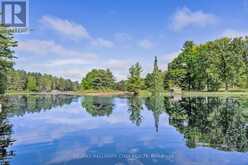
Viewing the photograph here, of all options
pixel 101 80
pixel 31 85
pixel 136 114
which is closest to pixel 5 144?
Result: pixel 136 114

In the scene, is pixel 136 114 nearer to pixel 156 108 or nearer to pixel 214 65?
pixel 156 108

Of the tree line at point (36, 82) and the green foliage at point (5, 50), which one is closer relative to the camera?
the green foliage at point (5, 50)

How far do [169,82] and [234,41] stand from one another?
19.8 meters

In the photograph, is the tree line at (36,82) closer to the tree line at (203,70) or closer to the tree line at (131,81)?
the tree line at (131,81)

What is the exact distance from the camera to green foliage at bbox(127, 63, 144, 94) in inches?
3164

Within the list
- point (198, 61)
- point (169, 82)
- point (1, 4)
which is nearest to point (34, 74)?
point (169, 82)

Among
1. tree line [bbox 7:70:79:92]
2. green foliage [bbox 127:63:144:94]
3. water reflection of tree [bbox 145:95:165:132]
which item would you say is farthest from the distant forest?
tree line [bbox 7:70:79:92]

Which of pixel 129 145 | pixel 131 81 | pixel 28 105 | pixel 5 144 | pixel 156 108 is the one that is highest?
pixel 131 81

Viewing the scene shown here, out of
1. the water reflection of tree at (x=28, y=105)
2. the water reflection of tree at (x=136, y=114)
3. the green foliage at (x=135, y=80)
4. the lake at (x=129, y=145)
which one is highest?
the green foliage at (x=135, y=80)

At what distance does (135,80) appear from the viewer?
8075cm

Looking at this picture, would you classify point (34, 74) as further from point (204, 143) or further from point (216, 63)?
point (204, 143)

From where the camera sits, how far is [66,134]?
15.1 m

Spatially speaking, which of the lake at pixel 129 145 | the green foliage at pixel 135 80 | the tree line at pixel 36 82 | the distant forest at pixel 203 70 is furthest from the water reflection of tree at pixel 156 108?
the tree line at pixel 36 82

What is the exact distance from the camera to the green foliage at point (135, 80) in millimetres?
80375
